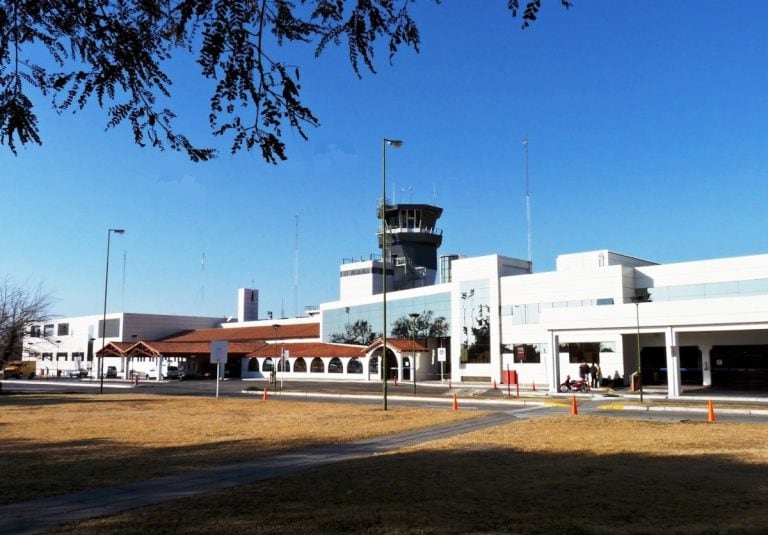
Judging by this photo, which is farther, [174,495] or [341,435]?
[341,435]

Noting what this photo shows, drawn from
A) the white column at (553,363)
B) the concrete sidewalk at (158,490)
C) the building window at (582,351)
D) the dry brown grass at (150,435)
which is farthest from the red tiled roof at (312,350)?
the concrete sidewalk at (158,490)

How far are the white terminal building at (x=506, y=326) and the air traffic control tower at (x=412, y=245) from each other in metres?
0.15

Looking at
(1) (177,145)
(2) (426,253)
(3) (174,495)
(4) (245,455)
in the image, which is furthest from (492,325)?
(1) (177,145)

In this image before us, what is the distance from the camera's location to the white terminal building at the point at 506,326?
1517 inches

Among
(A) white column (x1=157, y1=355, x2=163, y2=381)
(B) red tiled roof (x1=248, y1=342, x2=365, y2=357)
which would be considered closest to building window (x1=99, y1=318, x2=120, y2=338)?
(A) white column (x1=157, y1=355, x2=163, y2=381)

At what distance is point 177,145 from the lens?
5.88m

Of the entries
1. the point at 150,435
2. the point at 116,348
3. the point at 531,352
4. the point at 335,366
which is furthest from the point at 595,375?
the point at 116,348

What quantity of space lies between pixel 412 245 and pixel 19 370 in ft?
170

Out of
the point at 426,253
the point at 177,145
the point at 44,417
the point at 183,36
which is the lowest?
the point at 44,417

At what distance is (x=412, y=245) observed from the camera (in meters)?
88.3

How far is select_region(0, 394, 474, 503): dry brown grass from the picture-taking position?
11.7 metres

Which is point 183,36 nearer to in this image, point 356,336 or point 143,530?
point 143,530

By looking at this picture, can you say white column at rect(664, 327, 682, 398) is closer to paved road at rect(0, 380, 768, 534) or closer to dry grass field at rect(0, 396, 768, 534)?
paved road at rect(0, 380, 768, 534)

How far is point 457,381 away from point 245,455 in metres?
45.0
